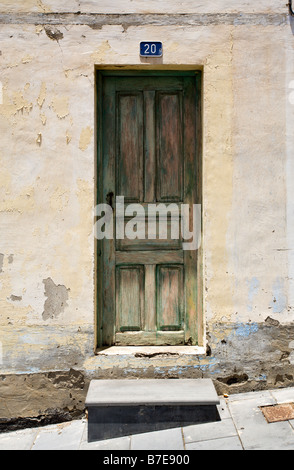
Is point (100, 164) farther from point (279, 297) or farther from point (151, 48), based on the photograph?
point (279, 297)

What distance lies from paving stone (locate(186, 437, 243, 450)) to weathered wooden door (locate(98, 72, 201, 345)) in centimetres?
98

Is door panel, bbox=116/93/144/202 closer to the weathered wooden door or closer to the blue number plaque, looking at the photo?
the weathered wooden door

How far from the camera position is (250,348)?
3.69 m

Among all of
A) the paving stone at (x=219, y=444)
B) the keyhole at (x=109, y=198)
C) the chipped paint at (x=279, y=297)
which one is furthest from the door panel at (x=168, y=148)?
the paving stone at (x=219, y=444)

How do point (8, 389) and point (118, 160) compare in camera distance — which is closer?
point (8, 389)

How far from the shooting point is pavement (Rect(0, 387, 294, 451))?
3.02m

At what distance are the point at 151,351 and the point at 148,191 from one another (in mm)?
1375

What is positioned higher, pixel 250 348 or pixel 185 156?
pixel 185 156

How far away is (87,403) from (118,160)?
2.02m

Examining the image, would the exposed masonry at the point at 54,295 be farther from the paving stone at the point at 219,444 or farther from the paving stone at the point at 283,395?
the paving stone at the point at 283,395

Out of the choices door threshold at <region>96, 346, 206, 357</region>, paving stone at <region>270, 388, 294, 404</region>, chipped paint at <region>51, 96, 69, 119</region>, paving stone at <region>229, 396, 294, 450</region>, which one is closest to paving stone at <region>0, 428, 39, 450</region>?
door threshold at <region>96, 346, 206, 357</region>

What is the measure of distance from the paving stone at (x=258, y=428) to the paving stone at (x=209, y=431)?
2.3 inches
